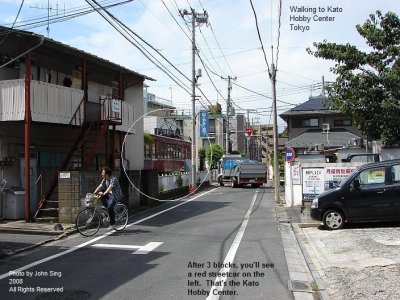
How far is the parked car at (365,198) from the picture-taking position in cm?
1252

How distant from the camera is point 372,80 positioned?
15.9 meters

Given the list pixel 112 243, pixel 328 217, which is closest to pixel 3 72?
pixel 112 243

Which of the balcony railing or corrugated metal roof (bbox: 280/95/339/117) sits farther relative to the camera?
corrugated metal roof (bbox: 280/95/339/117)

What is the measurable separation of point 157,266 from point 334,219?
612cm

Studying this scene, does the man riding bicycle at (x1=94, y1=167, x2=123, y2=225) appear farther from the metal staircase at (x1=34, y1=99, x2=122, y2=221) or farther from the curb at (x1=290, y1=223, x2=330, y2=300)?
the curb at (x1=290, y1=223, x2=330, y2=300)

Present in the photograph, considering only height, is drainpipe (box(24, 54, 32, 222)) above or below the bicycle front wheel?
above

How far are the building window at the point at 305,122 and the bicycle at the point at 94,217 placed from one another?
2985cm

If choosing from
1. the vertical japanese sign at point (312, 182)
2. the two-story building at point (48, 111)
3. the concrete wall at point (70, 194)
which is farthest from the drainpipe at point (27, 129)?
the vertical japanese sign at point (312, 182)

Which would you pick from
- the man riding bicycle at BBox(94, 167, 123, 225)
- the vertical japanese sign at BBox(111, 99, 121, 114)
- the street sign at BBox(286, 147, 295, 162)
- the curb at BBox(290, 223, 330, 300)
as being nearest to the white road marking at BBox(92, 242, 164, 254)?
the man riding bicycle at BBox(94, 167, 123, 225)

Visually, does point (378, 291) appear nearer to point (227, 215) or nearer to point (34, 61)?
point (227, 215)

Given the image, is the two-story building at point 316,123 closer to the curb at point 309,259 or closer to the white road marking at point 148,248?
the curb at point 309,259

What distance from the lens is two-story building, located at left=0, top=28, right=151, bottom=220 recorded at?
49.6 ft

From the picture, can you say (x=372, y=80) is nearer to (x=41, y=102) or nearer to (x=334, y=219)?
(x=334, y=219)

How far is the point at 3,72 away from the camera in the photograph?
16406 millimetres
